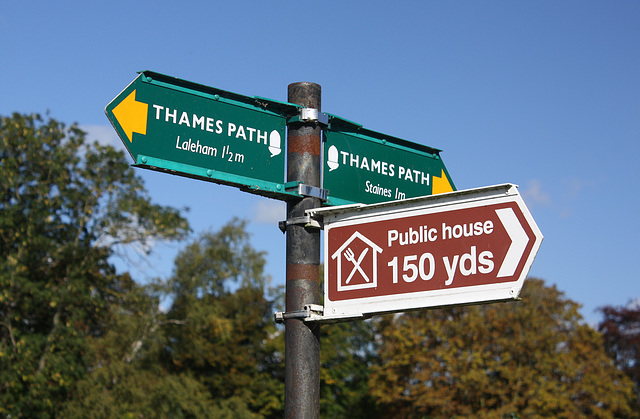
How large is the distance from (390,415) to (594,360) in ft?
32.6

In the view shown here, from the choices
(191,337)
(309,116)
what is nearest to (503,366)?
(191,337)

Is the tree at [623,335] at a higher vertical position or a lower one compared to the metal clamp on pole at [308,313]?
higher

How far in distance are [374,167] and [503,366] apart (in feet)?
110

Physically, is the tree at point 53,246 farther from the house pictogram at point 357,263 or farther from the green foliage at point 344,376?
the house pictogram at point 357,263

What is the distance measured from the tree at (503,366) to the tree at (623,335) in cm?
990

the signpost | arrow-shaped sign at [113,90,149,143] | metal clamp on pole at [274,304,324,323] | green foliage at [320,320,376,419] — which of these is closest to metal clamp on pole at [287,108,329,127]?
the signpost

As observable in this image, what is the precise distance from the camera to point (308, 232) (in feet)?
15.3

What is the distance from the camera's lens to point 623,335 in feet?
164

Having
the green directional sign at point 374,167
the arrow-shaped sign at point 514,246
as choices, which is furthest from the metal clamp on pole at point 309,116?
the arrow-shaped sign at point 514,246

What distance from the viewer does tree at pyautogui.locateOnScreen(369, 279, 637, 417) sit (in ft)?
120

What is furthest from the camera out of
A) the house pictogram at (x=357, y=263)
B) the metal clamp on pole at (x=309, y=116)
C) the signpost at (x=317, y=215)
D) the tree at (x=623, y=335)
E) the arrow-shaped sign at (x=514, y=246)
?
the tree at (x=623, y=335)

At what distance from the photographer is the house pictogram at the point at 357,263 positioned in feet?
14.8

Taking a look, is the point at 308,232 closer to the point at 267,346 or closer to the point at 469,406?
the point at 469,406

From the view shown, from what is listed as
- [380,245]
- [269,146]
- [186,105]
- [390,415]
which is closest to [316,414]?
[380,245]
